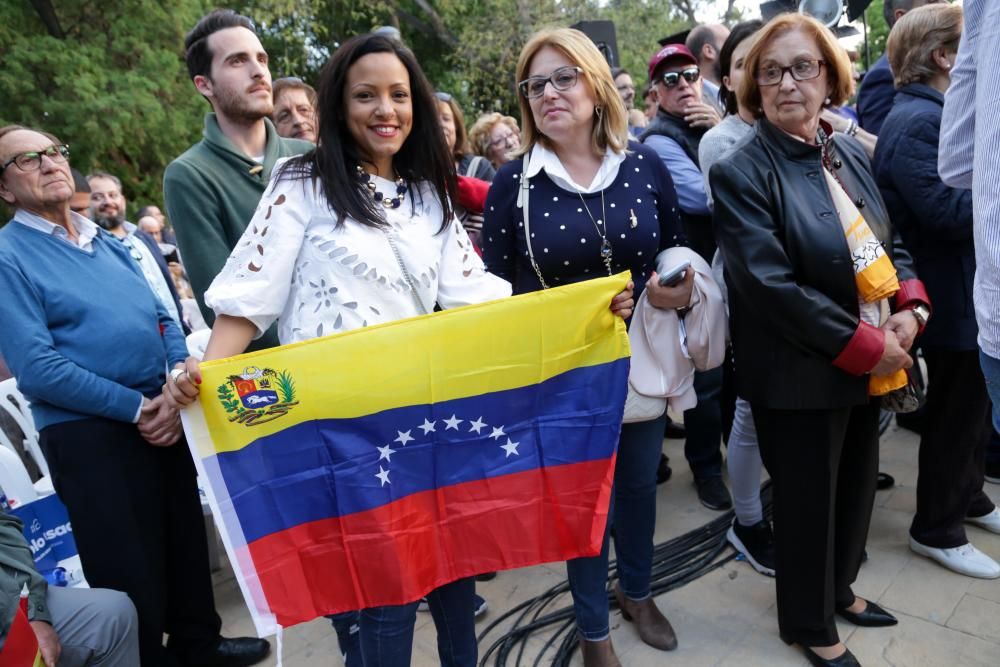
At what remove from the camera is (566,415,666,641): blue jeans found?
2.44 m

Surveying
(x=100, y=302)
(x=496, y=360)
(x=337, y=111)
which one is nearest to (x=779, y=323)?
(x=496, y=360)

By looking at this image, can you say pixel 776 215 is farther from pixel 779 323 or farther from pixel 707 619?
pixel 707 619

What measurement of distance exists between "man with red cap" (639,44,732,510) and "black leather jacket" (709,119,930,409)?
3.70 feet

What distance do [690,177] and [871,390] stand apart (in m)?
1.48

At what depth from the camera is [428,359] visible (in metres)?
1.94

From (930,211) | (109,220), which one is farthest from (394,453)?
(109,220)

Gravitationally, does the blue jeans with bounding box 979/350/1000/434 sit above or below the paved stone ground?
above

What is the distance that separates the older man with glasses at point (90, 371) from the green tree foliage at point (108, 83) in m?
10.3

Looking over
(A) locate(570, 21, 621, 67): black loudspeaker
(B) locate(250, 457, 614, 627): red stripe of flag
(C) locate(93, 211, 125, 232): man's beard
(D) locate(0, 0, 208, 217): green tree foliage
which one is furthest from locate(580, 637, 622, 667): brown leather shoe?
(D) locate(0, 0, 208, 217): green tree foliage

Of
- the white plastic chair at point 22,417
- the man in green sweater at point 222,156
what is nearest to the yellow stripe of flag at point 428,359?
the man in green sweater at point 222,156

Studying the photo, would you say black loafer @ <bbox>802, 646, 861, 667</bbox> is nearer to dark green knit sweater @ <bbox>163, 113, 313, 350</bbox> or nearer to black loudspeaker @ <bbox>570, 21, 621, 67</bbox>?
dark green knit sweater @ <bbox>163, 113, 313, 350</bbox>

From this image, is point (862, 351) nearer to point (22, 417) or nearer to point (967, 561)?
point (967, 561)

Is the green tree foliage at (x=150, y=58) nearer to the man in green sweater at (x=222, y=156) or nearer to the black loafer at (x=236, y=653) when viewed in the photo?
the man in green sweater at (x=222, y=156)

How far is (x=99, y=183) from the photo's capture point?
6461 mm
